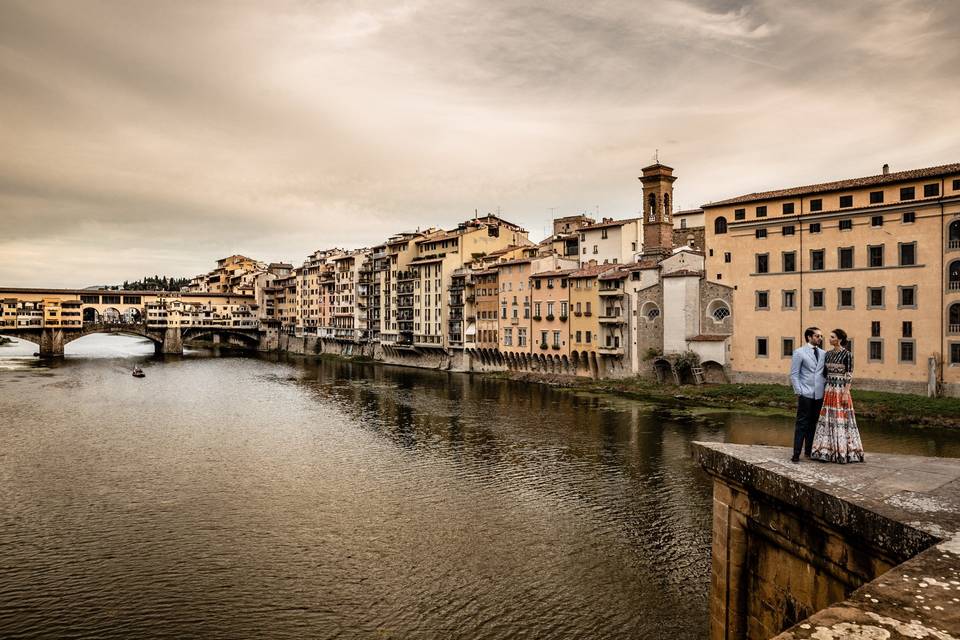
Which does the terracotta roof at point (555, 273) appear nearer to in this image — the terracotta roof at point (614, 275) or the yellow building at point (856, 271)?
the terracotta roof at point (614, 275)

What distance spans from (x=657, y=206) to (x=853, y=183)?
64.2ft

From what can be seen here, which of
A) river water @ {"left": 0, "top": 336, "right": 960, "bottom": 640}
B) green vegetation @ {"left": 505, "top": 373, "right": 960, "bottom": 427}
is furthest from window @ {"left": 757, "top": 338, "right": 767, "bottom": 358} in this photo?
river water @ {"left": 0, "top": 336, "right": 960, "bottom": 640}

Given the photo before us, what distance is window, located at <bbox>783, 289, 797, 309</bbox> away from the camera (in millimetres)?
47125

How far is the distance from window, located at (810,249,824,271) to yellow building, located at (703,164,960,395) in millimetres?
66

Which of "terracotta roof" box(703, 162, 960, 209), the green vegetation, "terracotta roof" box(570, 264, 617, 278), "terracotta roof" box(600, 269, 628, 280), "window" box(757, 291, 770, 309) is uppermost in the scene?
"terracotta roof" box(703, 162, 960, 209)

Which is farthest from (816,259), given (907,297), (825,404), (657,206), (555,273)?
(825,404)

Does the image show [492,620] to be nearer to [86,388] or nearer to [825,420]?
[825,420]

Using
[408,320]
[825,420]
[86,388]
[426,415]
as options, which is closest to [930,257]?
[426,415]

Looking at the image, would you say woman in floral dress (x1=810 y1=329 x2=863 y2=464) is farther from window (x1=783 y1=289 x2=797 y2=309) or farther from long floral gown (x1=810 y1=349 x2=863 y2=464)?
window (x1=783 y1=289 x2=797 y2=309)

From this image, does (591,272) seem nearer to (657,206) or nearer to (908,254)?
(657,206)

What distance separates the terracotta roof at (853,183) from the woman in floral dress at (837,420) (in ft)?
132

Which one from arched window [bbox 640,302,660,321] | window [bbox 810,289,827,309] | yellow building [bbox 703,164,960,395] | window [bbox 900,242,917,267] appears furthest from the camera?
arched window [bbox 640,302,660,321]

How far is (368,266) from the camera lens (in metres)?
95.9

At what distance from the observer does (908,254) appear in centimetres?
4162
